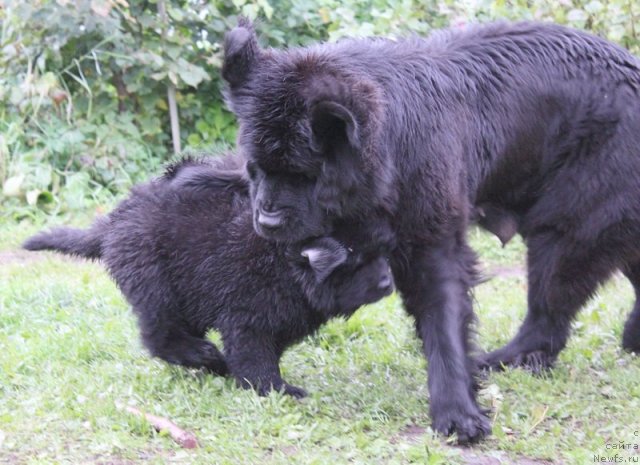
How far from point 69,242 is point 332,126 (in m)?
1.64

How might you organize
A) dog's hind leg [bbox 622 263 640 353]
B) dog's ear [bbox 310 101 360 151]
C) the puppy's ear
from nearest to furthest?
dog's ear [bbox 310 101 360 151] → the puppy's ear → dog's hind leg [bbox 622 263 640 353]

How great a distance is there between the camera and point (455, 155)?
3941 millimetres

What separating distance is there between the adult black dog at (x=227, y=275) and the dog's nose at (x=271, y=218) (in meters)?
0.21

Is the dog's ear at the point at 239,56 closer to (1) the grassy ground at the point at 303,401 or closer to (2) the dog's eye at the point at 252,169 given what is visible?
(2) the dog's eye at the point at 252,169

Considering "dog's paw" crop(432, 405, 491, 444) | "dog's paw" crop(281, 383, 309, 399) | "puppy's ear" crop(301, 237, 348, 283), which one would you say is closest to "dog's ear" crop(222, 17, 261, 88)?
→ "puppy's ear" crop(301, 237, 348, 283)

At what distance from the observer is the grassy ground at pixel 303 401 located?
11.5ft

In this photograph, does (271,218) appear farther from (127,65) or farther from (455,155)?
(127,65)

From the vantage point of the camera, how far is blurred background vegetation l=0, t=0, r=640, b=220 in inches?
292

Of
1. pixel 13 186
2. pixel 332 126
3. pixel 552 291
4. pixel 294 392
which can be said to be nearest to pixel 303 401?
pixel 294 392

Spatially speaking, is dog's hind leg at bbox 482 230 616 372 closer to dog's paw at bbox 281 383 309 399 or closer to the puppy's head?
the puppy's head

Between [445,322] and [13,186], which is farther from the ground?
[445,322]

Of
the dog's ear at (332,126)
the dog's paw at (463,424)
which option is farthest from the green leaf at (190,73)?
the dog's paw at (463,424)

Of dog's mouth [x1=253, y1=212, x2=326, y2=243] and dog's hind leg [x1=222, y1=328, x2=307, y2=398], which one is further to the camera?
dog's hind leg [x1=222, y1=328, x2=307, y2=398]

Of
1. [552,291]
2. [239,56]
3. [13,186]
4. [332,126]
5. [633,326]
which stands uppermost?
[239,56]
